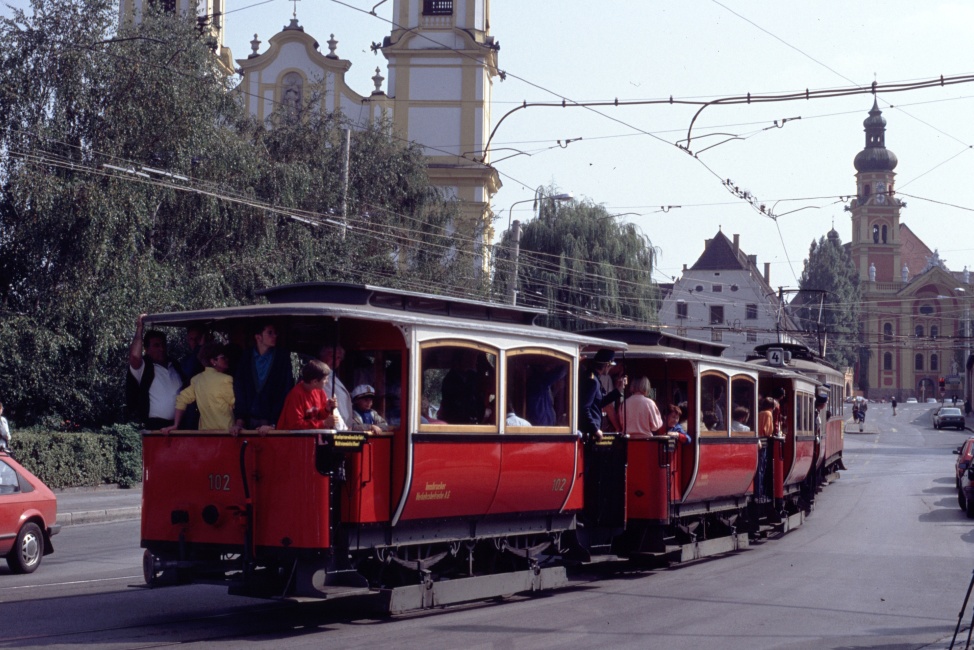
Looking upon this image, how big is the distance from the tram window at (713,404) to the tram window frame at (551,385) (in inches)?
142

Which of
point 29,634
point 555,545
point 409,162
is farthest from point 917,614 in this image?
point 409,162

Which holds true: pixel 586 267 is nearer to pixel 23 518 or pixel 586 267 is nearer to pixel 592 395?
pixel 592 395

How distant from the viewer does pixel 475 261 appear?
43062 millimetres

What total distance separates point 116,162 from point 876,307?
4522 inches

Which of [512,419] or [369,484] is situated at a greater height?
[512,419]

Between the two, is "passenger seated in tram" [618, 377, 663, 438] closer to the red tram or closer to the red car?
the red tram

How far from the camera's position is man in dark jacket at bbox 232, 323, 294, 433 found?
35.2ft

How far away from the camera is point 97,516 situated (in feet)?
76.9

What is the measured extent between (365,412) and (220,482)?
1.47m

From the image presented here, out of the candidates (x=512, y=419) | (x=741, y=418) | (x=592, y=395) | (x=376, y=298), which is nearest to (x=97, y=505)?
(x=741, y=418)

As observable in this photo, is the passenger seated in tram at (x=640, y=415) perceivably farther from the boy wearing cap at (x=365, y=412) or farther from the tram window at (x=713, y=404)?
the boy wearing cap at (x=365, y=412)

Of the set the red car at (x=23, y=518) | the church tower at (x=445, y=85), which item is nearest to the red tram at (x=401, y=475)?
the red car at (x=23, y=518)

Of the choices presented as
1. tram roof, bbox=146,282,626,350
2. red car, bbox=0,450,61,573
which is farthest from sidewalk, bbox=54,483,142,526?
tram roof, bbox=146,282,626,350

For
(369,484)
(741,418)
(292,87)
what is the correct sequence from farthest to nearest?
(292,87), (741,418), (369,484)
